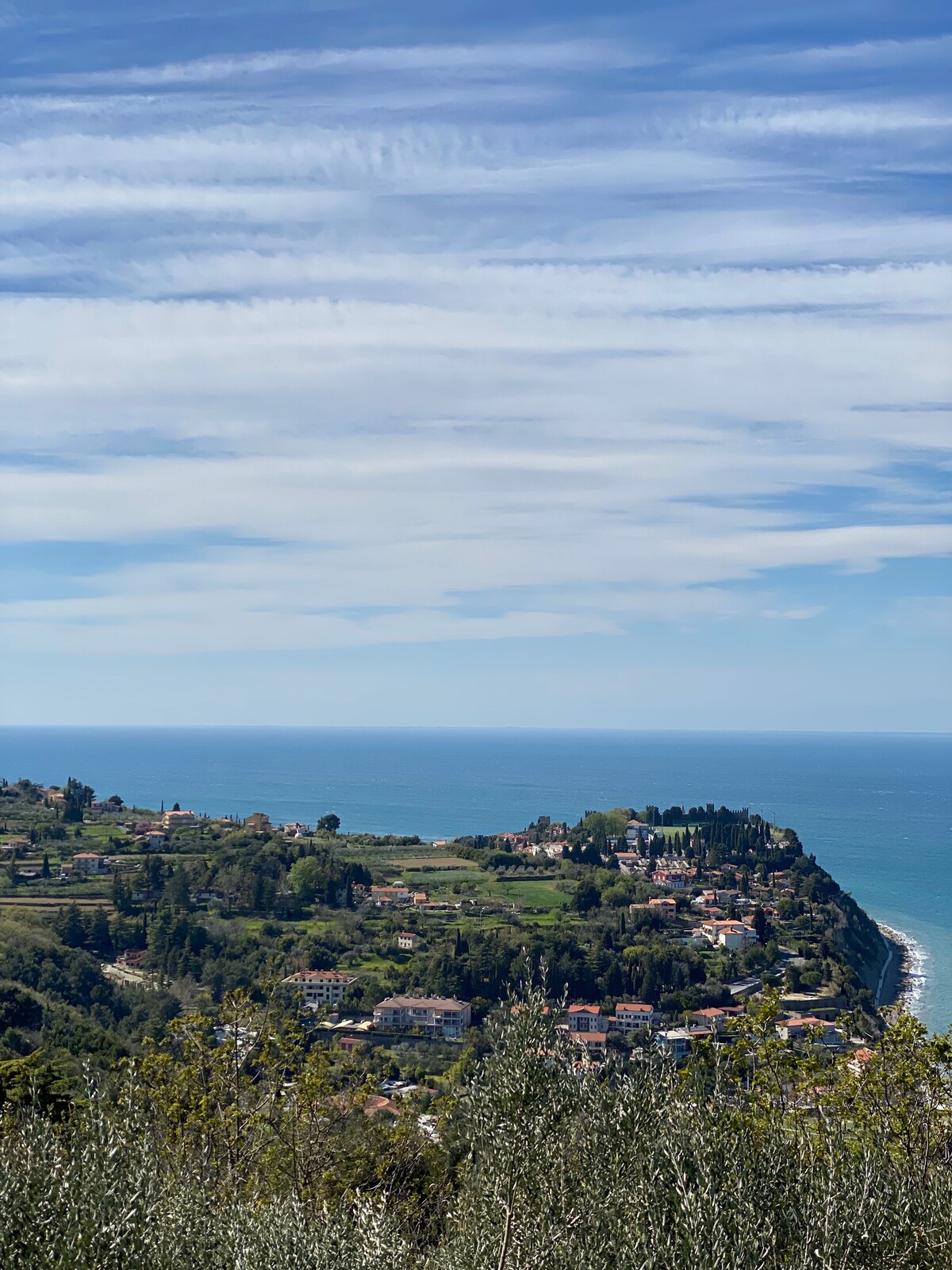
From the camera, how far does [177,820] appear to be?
5975cm

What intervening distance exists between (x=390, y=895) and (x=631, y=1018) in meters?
17.1

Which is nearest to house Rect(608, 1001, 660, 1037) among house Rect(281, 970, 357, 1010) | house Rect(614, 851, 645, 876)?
house Rect(281, 970, 357, 1010)

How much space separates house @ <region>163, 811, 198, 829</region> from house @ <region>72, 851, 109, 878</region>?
9.33 metres

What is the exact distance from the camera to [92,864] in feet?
157

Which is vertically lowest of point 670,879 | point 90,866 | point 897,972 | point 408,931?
point 897,972

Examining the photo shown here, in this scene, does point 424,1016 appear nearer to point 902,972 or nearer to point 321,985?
point 321,985

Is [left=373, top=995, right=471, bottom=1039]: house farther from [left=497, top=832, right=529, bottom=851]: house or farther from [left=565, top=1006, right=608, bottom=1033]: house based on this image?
[left=497, top=832, right=529, bottom=851]: house

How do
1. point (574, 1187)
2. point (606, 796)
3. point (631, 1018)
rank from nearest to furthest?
point (574, 1187)
point (631, 1018)
point (606, 796)

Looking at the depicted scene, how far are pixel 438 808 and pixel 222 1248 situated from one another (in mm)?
106579

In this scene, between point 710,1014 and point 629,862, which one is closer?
point 710,1014

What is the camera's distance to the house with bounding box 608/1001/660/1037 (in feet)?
106

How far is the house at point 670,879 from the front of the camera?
53906 mm

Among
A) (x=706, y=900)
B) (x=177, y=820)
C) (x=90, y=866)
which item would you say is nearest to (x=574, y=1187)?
A: (x=90, y=866)

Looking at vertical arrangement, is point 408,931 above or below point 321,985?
above
